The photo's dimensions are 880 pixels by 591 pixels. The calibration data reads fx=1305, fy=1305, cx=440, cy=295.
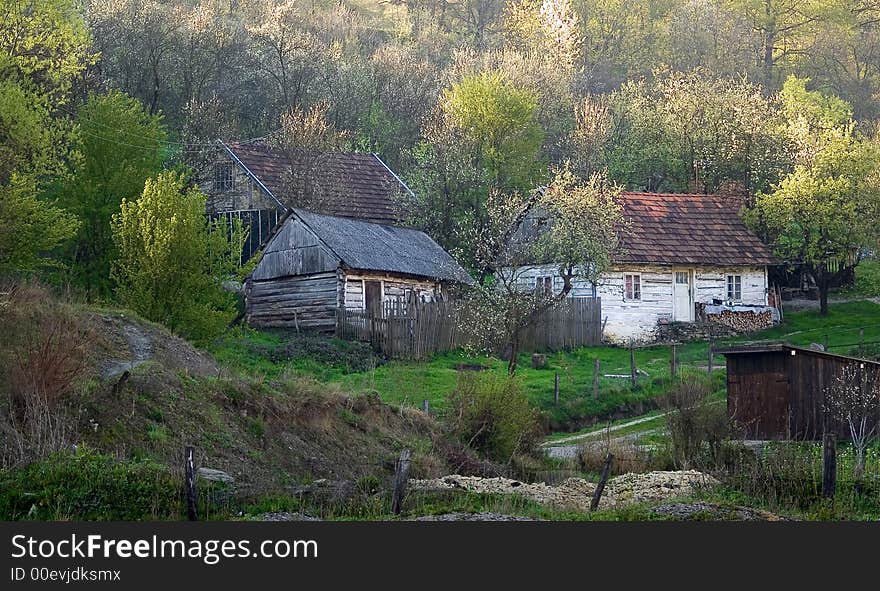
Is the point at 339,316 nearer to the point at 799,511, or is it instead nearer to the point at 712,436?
the point at 712,436

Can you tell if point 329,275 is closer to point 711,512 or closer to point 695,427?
point 695,427

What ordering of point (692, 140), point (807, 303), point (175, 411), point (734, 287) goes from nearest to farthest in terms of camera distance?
point (175, 411) → point (734, 287) → point (807, 303) → point (692, 140)

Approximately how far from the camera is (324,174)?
165ft

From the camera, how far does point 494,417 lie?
28656mm

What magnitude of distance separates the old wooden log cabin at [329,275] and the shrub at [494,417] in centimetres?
1220

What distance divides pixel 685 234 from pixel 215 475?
106ft

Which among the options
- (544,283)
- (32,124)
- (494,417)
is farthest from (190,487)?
(544,283)

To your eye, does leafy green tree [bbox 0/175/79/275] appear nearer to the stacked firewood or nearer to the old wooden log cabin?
the old wooden log cabin

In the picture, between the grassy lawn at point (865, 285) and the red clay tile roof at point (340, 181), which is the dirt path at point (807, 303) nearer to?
the grassy lawn at point (865, 285)

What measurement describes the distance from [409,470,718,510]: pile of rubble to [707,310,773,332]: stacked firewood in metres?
24.9

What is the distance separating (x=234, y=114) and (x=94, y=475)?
40.5 m

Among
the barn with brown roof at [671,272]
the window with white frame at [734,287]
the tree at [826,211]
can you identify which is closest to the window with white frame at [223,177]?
the barn with brown roof at [671,272]

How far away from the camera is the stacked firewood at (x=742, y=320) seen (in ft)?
160

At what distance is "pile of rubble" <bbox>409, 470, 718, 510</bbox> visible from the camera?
21.7 meters
